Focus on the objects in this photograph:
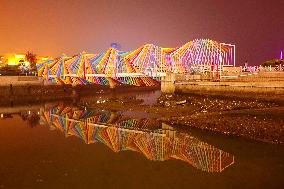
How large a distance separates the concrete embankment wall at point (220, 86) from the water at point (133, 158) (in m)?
9.64

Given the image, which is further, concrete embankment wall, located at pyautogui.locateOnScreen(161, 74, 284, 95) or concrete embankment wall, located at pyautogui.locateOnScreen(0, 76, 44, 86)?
concrete embankment wall, located at pyautogui.locateOnScreen(0, 76, 44, 86)

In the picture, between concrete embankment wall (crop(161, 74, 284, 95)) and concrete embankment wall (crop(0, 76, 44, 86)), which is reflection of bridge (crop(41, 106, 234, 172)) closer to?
concrete embankment wall (crop(161, 74, 284, 95))

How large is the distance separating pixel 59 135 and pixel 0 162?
6.99 metres

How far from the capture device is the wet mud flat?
810 inches

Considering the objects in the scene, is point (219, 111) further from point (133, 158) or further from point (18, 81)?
point (18, 81)

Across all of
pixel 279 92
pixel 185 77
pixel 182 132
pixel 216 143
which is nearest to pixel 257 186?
pixel 216 143

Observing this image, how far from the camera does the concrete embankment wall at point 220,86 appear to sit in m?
29.4

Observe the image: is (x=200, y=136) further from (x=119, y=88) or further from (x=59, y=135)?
(x=119, y=88)

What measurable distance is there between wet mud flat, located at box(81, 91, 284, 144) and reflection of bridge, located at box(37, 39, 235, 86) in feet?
27.8

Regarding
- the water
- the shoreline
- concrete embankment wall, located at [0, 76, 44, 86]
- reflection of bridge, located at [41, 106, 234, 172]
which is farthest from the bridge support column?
concrete embankment wall, located at [0, 76, 44, 86]

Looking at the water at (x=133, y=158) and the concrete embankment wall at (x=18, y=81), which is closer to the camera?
the water at (x=133, y=158)

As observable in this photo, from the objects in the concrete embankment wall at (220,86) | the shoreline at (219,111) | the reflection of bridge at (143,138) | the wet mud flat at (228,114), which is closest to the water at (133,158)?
the reflection of bridge at (143,138)

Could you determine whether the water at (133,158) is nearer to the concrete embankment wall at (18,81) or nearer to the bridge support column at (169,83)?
the bridge support column at (169,83)

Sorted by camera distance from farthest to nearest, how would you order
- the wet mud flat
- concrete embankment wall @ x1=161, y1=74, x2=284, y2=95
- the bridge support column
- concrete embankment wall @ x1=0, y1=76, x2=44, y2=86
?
concrete embankment wall @ x1=0, y1=76, x2=44, y2=86 → the bridge support column → concrete embankment wall @ x1=161, y1=74, x2=284, y2=95 → the wet mud flat
